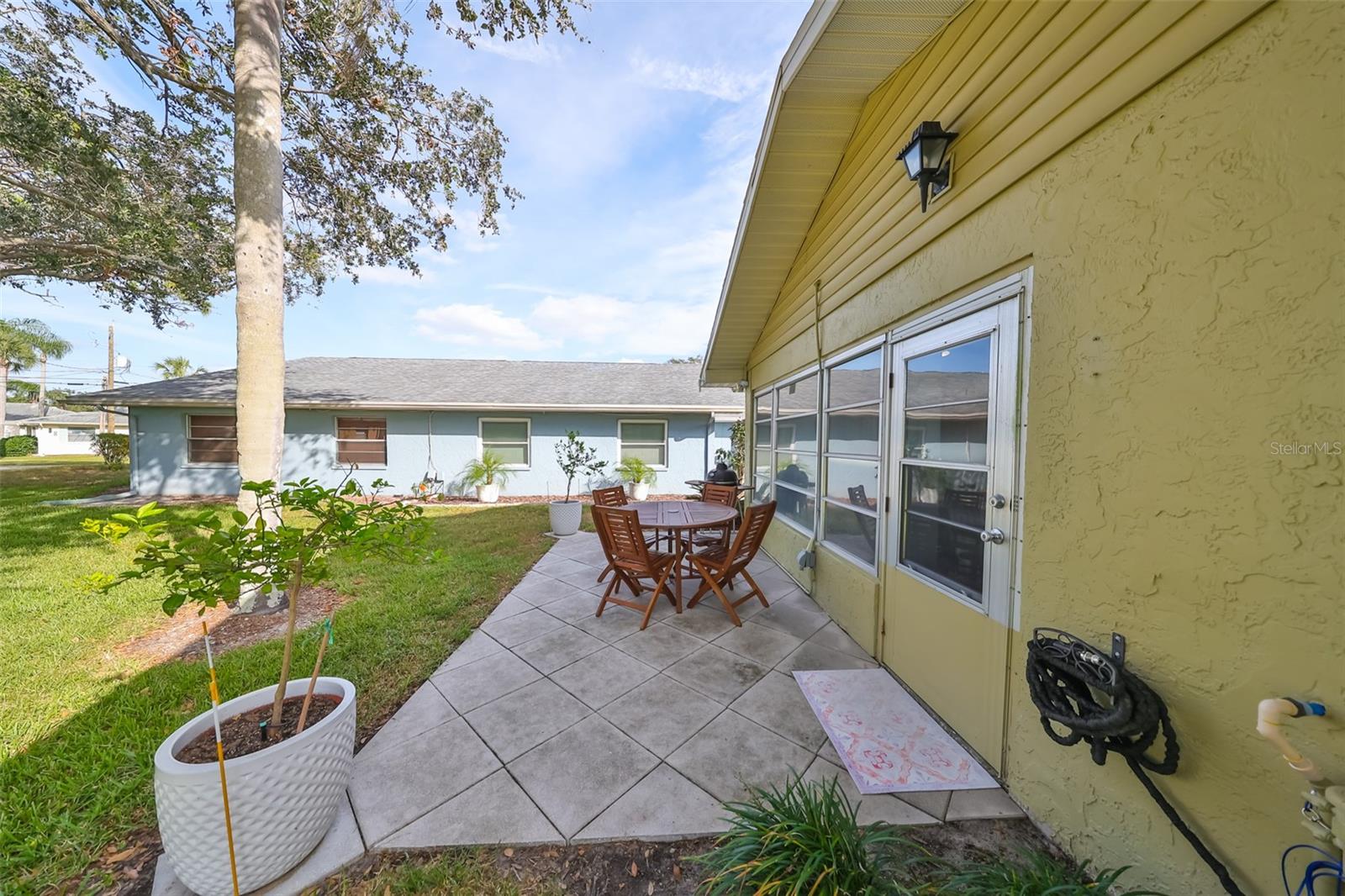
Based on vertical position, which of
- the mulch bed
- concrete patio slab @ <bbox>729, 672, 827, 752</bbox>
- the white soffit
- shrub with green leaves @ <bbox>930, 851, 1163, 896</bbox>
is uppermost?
the white soffit

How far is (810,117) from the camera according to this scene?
11.1 feet

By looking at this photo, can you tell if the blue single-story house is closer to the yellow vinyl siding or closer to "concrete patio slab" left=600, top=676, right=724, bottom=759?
the yellow vinyl siding

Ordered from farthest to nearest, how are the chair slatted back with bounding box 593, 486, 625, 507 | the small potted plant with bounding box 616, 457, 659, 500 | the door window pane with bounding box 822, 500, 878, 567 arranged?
the small potted plant with bounding box 616, 457, 659, 500, the chair slatted back with bounding box 593, 486, 625, 507, the door window pane with bounding box 822, 500, 878, 567

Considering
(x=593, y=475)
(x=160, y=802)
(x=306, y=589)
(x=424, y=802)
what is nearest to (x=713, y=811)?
(x=424, y=802)

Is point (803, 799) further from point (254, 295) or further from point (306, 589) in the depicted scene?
point (254, 295)

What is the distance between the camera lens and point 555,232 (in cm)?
958

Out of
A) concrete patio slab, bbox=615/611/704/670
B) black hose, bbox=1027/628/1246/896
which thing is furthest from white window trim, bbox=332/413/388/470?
black hose, bbox=1027/628/1246/896

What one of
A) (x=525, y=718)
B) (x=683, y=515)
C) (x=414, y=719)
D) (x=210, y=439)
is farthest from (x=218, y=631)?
(x=210, y=439)

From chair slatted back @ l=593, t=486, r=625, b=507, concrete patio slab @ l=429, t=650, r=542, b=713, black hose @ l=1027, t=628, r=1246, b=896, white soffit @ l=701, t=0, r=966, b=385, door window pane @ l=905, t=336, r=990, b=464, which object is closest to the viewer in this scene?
black hose @ l=1027, t=628, r=1246, b=896

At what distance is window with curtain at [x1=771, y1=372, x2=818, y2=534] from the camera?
4.57 meters

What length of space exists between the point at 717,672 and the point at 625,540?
4.44 feet

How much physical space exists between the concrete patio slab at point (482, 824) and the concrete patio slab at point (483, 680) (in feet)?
2.35

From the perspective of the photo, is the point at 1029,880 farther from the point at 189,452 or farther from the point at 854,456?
the point at 189,452
